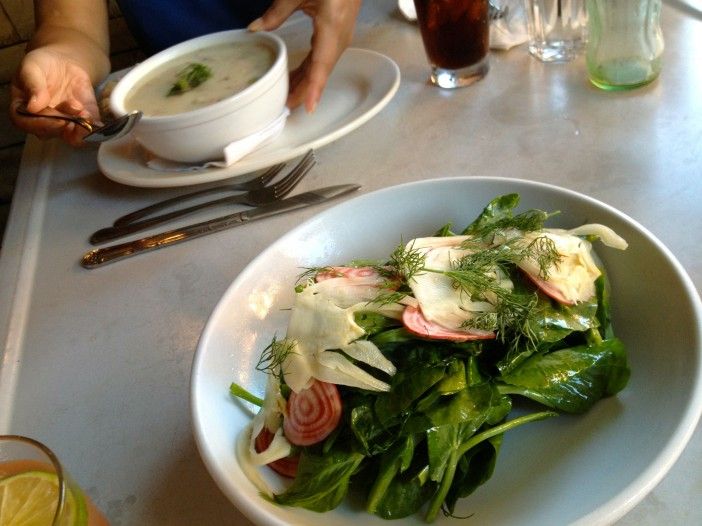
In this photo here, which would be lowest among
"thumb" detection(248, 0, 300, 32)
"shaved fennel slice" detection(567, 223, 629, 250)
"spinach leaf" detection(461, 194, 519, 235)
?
"thumb" detection(248, 0, 300, 32)

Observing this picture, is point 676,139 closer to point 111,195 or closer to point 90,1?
point 111,195

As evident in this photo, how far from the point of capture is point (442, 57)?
118cm

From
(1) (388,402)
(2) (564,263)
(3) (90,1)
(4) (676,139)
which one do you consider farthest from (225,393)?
(3) (90,1)

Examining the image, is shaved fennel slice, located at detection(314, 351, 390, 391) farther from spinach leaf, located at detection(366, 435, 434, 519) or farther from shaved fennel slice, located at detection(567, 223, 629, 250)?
A: shaved fennel slice, located at detection(567, 223, 629, 250)

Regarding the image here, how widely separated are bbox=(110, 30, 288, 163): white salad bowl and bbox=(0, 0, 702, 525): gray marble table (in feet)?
0.33

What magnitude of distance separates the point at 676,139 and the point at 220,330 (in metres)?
0.71

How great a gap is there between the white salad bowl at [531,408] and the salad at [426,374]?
2cm

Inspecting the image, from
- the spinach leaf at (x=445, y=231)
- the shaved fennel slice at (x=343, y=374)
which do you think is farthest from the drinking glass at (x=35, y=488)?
the spinach leaf at (x=445, y=231)

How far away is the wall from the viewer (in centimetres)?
219

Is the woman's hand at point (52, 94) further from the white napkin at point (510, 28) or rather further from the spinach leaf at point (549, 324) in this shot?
the spinach leaf at point (549, 324)

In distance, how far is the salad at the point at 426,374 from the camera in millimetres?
521

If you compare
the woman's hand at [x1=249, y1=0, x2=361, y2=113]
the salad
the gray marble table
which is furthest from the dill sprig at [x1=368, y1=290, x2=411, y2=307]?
the woman's hand at [x1=249, y1=0, x2=361, y2=113]

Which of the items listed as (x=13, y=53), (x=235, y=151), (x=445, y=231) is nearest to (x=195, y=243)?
(x=235, y=151)

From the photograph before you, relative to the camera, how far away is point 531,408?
0.58 metres
